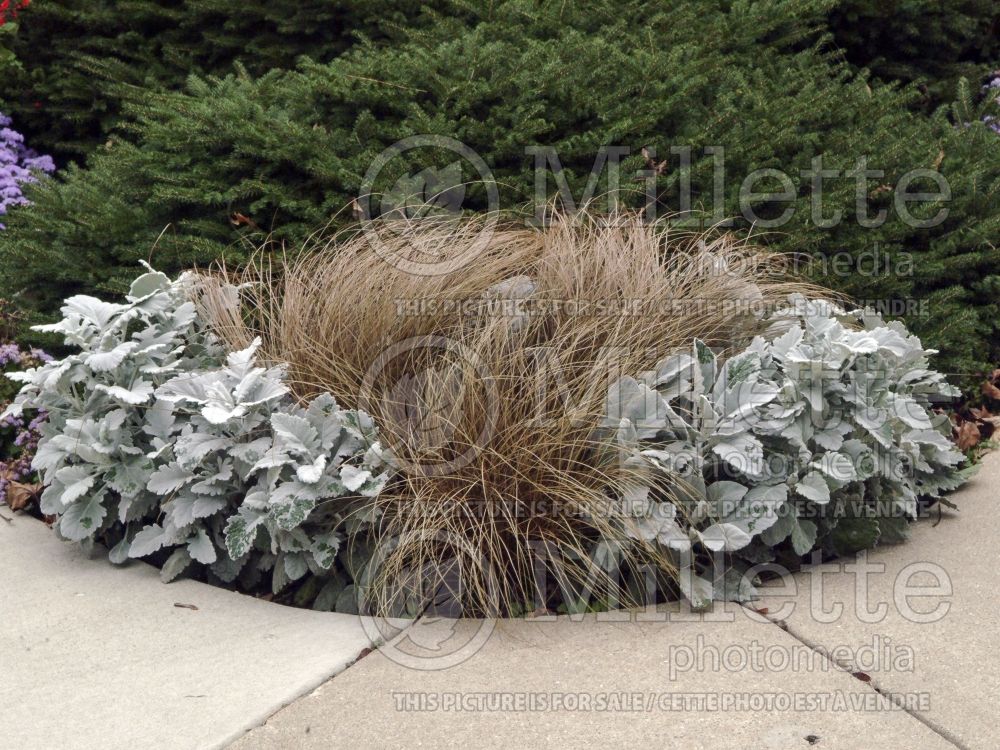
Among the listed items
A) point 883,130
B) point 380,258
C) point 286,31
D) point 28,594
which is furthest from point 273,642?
point 286,31

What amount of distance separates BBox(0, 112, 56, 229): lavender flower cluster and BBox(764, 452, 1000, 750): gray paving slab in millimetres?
4828

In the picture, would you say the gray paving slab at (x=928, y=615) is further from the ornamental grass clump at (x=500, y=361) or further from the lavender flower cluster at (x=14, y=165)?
the lavender flower cluster at (x=14, y=165)

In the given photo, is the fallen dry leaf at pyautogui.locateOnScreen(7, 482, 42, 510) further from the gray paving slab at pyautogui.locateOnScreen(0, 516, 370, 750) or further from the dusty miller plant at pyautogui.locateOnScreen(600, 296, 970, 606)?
the dusty miller plant at pyautogui.locateOnScreen(600, 296, 970, 606)

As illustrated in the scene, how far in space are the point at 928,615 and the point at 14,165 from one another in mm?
6417

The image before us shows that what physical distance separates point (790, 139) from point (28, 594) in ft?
12.6

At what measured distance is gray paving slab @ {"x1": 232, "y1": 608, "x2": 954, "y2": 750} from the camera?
236 cm

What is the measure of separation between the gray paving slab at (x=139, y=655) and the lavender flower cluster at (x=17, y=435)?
603mm

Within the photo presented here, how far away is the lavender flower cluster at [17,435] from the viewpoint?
4000 millimetres

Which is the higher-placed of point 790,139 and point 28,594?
point 790,139

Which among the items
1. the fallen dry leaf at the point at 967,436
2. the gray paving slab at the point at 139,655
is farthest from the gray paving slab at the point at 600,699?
the fallen dry leaf at the point at 967,436

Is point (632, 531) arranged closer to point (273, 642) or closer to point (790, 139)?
point (273, 642)

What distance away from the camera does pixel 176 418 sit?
11.4ft

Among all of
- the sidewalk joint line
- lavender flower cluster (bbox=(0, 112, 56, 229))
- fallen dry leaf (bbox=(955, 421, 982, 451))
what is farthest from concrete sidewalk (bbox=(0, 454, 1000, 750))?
lavender flower cluster (bbox=(0, 112, 56, 229))


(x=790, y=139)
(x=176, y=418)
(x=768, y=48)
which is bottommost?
(x=176, y=418)
